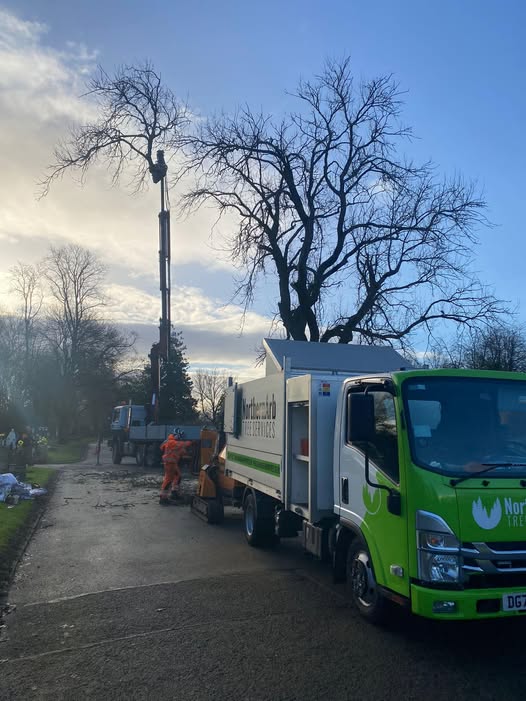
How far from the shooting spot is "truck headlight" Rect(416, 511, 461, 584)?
475 cm

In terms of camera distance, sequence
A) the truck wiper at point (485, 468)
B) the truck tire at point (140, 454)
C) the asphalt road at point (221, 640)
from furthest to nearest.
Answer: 1. the truck tire at point (140, 454)
2. the truck wiper at point (485, 468)
3. the asphalt road at point (221, 640)

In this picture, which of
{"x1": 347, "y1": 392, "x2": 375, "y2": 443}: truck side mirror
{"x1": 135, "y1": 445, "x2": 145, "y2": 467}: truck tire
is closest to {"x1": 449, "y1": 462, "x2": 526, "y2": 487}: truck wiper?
{"x1": 347, "y1": 392, "x2": 375, "y2": 443}: truck side mirror

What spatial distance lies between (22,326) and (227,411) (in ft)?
161

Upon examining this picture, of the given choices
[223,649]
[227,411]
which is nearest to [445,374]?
[223,649]

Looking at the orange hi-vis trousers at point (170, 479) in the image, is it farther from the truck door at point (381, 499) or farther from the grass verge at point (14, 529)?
the truck door at point (381, 499)

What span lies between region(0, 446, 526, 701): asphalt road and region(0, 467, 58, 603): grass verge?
222 millimetres

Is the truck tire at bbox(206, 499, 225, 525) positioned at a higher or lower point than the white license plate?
lower

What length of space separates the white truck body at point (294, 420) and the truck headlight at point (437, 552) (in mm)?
2215

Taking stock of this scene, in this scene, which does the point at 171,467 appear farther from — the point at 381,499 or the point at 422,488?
the point at 422,488

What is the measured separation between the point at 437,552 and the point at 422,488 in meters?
0.49

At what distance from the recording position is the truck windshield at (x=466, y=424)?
510 cm

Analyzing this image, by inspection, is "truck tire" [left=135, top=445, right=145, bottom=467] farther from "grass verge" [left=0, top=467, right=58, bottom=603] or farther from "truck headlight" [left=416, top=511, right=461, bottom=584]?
"truck headlight" [left=416, top=511, right=461, bottom=584]

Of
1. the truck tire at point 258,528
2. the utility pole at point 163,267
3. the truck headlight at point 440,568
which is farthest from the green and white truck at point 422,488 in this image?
the utility pole at point 163,267

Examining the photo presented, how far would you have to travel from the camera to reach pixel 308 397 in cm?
724
